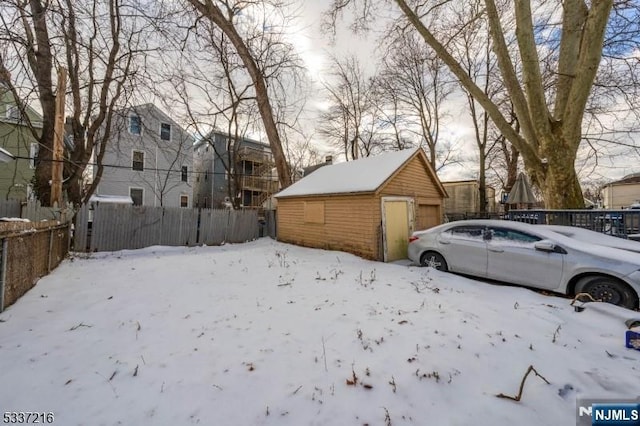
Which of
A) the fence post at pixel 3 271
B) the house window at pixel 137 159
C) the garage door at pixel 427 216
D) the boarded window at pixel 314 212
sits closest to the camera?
the fence post at pixel 3 271

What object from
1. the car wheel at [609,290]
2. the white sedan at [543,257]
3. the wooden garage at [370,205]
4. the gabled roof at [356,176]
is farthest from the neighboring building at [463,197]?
the car wheel at [609,290]

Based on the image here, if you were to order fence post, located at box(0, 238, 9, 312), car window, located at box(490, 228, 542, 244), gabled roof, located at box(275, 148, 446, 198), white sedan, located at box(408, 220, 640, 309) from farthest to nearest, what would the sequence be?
1. gabled roof, located at box(275, 148, 446, 198)
2. car window, located at box(490, 228, 542, 244)
3. white sedan, located at box(408, 220, 640, 309)
4. fence post, located at box(0, 238, 9, 312)

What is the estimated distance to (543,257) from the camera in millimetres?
5219

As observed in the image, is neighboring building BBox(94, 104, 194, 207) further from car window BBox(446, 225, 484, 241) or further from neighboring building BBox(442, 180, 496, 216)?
neighboring building BBox(442, 180, 496, 216)

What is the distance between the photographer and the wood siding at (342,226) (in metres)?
8.78

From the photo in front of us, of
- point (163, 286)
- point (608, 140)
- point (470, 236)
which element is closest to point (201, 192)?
point (163, 286)

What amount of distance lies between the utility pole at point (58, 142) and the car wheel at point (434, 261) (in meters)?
10.9

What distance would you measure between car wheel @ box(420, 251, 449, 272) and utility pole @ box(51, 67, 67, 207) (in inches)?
431

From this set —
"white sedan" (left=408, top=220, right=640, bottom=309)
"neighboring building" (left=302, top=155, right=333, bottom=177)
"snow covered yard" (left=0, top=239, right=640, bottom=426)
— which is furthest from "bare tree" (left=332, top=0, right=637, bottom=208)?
"neighboring building" (left=302, top=155, right=333, bottom=177)

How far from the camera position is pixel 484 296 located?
196 inches

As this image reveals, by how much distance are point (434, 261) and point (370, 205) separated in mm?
2693

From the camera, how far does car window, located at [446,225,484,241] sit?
6357mm

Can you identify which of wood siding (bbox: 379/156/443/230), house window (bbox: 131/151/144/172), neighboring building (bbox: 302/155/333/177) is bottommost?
wood siding (bbox: 379/156/443/230)

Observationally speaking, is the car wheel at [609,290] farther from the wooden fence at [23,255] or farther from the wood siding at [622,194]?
the wood siding at [622,194]
